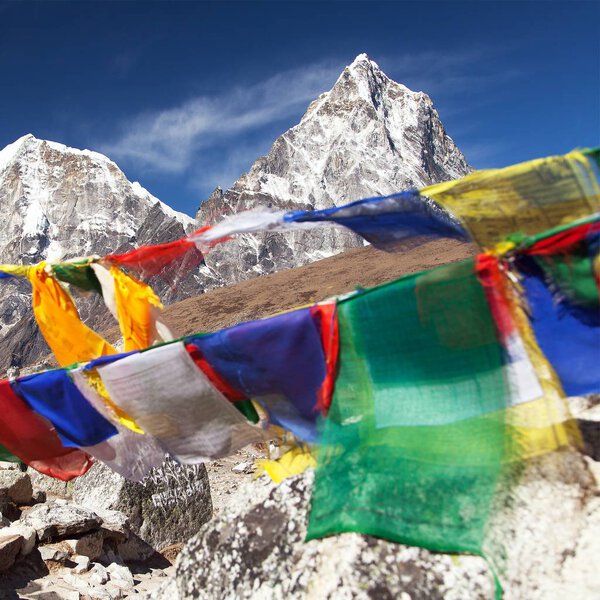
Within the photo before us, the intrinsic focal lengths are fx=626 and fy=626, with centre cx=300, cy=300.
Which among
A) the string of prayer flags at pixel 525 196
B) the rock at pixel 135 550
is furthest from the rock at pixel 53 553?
the string of prayer flags at pixel 525 196

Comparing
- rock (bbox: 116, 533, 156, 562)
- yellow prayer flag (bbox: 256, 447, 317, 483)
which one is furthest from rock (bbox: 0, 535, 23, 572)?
yellow prayer flag (bbox: 256, 447, 317, 483)

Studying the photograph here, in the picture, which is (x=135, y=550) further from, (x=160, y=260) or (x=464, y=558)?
(x=464, y=558)

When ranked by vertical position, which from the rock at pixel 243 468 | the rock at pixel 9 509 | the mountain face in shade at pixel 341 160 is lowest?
the rock at pixel 243 468

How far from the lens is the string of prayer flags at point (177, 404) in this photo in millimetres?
3461

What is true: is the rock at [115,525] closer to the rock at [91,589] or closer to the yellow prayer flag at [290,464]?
the rock at [91,589]

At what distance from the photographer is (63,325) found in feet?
15.4

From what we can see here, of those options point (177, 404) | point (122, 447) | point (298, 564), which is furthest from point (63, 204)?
point (298, 564)

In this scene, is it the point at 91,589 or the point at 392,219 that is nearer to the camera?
the point at 392,219

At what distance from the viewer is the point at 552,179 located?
267 cm

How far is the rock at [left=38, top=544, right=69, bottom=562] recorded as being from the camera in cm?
529

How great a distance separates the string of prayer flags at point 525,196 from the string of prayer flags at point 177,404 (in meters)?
1.63

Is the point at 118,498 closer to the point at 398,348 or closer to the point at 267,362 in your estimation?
the point at 267,362

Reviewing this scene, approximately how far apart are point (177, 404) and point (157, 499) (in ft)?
12.4

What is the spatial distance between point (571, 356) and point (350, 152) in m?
143
